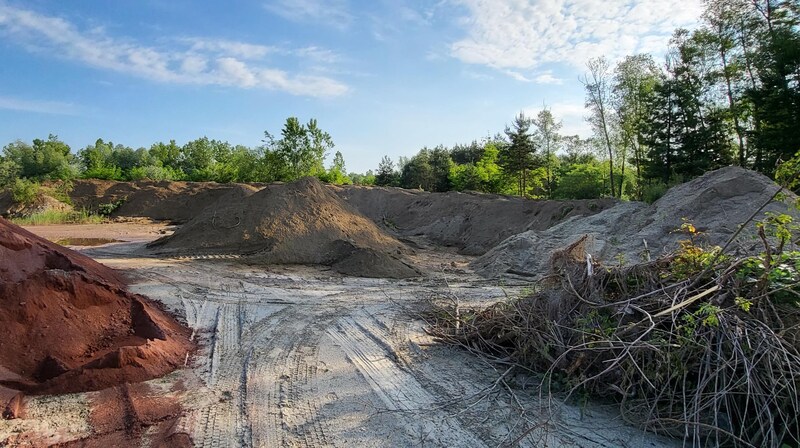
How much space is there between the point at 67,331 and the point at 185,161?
57.0 meters

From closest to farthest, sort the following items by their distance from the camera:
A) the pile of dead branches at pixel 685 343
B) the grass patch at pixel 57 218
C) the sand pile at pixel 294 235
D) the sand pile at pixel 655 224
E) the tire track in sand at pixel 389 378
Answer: the pile of dead branches at pixel 685 343
the tire track in sand at pixel 389 378
the sand pile at pixel 655 224
the sand pile at pixel 294 235
the grass patch at pixel 57 218

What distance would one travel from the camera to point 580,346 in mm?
4219

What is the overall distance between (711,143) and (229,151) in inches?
1982

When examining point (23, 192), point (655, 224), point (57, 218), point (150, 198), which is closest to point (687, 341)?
point (655, 224)

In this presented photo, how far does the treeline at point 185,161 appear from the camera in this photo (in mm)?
37906

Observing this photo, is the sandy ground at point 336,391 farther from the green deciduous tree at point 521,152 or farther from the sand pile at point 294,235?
the green deciduous tree at point 521,152

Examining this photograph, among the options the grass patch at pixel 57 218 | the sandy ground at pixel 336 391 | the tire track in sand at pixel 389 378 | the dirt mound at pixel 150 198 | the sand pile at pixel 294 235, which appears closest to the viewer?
the sandy ground at pixel 336 391

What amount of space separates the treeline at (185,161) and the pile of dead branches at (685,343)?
3507 cm

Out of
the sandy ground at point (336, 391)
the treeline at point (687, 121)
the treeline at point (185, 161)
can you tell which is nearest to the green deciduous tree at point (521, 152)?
the treeline at point (687, 121)

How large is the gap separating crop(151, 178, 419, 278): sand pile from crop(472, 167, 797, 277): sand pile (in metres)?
3.26

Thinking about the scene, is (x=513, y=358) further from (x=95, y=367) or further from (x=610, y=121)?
(x=610, y=121)

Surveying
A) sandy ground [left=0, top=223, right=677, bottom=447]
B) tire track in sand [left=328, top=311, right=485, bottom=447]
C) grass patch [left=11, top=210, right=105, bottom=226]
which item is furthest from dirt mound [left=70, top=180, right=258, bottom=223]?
tire track in sand [left=328, top=311, right=485, bottom=447]

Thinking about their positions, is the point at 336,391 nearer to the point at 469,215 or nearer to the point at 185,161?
the point at 469,215

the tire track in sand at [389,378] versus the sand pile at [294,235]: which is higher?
the sand pile at [294,235]
